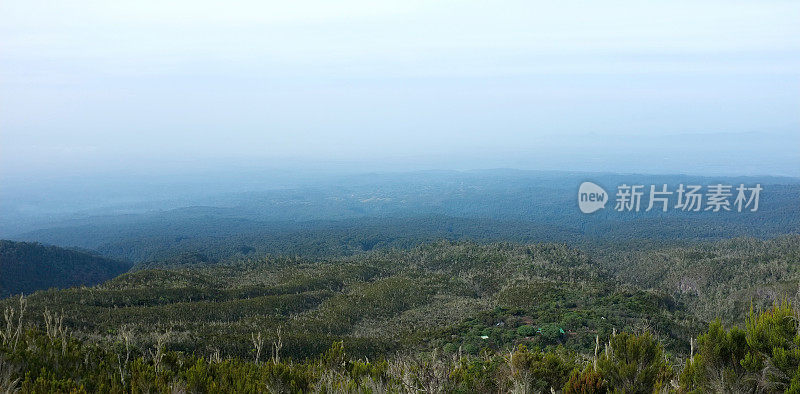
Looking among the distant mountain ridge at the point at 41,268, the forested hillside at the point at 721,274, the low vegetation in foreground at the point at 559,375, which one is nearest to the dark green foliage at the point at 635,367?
the low vegetation in foreground at the point at 559,375

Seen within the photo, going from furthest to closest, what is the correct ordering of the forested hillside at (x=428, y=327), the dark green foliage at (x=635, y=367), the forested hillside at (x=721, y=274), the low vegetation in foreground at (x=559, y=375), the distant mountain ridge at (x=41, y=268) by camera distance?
the distant mountain ridge at (x=41, y=268) → the forested hillside at (x=721, y=274) → the forested hillside at (x=428, y=327) → the dark green foliage at (x=635, y=367) → the low vegetation in foreground at (x=559, y=375)

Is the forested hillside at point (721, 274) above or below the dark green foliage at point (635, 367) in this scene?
below

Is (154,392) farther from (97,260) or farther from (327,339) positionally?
(97,260)

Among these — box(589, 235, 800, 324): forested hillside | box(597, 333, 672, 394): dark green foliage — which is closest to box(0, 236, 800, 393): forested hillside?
box(597, 333, 672, 394): dark green foliage

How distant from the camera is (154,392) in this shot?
26.9 ft

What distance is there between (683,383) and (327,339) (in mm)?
25259

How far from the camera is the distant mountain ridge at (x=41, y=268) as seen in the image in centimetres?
7044

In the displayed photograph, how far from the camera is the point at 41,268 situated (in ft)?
248

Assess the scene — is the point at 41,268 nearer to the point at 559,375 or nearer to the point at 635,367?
the point at 559,375

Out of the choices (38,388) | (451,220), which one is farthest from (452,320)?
(451,220)

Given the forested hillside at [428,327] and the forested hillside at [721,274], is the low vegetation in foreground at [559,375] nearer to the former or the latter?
the forested hillside at [428,327]

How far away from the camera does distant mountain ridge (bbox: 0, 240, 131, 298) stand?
70.4m

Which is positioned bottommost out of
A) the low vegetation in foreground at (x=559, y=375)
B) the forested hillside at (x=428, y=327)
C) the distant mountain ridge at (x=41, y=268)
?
the distant mountain ridge at (x=41, y=268)

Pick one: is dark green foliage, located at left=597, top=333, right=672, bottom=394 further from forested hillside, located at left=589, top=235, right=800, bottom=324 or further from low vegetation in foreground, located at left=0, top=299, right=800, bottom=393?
forested hillside, located at left=589, top=235, right=800, bottom=324
